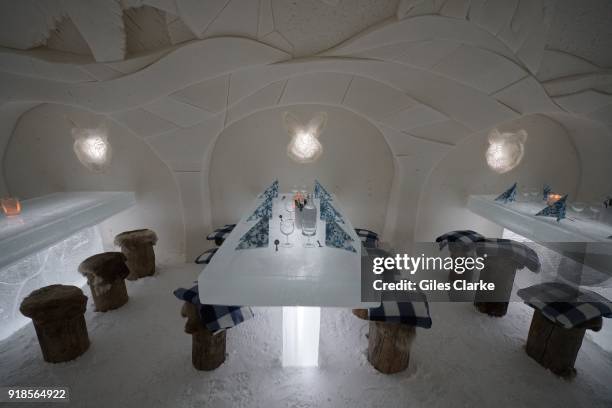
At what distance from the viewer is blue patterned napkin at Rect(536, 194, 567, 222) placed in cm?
252

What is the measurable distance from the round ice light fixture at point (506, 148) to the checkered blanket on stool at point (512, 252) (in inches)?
43.0

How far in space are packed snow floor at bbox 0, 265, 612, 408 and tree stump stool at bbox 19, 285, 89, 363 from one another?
4.0 inches

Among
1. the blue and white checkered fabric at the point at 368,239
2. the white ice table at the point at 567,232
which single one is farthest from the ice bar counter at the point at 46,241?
the white ice table at the point at 567,232

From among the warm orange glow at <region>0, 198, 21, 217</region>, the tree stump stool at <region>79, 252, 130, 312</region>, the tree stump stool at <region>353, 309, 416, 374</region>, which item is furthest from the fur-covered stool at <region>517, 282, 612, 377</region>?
the warm orange glow at <region>0, 198, 21, 217</region>

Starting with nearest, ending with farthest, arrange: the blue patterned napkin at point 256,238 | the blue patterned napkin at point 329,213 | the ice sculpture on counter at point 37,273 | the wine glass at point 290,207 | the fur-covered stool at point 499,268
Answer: the blue patterned napkin at point 256,238 → the blue patterned napkin at point 329,213 → the ice sculpture on counter at point 37,273 → the wine glass at point 290,207 → the fur-covered stool at point 499,268

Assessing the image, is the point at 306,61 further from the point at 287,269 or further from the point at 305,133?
the point at 287,269

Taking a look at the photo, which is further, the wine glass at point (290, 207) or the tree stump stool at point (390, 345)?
the wine glass at point (290, 207)

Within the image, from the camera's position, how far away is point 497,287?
2.83 meters

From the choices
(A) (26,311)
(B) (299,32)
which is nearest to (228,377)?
(A) (26,311)

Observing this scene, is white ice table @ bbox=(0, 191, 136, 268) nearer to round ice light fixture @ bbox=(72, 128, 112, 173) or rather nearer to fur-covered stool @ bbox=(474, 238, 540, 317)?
round ice light fixture @ bbox=(72, 128, 112, 173)

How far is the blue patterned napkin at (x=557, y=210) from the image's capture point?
2523 millimetres

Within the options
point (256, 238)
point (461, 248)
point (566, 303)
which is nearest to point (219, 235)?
point (256, 238)

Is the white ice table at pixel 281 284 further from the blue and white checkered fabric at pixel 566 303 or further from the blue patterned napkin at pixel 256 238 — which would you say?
the blue and white checkered fabric at pixel 566 303

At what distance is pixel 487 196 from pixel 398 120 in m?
1.63
